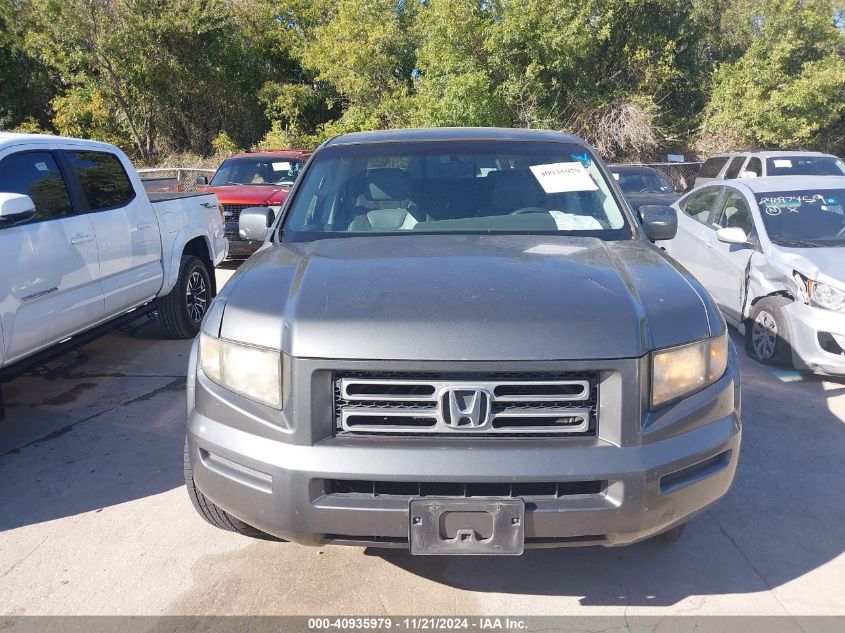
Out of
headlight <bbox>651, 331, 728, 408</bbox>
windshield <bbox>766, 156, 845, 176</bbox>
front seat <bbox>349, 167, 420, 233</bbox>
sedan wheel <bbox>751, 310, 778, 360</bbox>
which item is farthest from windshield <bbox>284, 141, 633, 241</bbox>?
windshield <bbox>766, 156, 845, 176</bbox>

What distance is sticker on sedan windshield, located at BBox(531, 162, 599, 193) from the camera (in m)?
3.95

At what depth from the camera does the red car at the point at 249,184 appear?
11.0m

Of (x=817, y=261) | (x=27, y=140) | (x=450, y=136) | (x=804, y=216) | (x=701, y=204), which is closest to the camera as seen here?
(x=450, y=136)

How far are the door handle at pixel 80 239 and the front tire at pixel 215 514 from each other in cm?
269

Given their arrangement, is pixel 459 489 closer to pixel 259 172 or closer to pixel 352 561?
pixel 352 561

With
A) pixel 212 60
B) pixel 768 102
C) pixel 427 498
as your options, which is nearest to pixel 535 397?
pixel 427 498

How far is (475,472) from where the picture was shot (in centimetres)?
240

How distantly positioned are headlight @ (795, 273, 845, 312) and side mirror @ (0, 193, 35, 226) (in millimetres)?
5542

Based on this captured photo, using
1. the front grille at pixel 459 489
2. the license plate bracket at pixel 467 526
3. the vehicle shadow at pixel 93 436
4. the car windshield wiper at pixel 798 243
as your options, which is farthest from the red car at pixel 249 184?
the license plate bracket at pixel 467 526

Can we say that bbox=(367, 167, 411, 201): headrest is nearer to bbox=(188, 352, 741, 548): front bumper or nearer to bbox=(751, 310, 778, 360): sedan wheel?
bbox=(188, 352, 741, 548): front bumper

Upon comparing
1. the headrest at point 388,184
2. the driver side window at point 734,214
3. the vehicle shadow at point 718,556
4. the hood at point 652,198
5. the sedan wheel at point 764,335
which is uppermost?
the headrest at point 388,184

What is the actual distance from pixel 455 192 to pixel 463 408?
5.90ft

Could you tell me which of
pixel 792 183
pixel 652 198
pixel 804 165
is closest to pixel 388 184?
pixel 792 183

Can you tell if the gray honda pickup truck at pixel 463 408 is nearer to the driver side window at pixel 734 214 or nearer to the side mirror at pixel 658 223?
the side mirror at pixel 658 223
